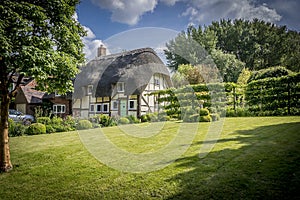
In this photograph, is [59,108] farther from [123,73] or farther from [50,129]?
[50,129]

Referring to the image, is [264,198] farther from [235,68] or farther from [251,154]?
[235,68]

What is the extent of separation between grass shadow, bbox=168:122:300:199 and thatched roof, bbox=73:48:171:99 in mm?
16223

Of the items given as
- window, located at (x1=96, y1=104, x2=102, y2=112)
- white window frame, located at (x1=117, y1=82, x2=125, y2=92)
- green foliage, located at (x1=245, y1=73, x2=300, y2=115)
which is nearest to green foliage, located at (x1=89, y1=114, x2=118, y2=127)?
white window frame, located at (x1=117, y1=82, x2=125, y2=92)

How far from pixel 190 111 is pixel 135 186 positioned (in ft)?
30.3

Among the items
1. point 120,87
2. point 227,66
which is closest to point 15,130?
point 120,87

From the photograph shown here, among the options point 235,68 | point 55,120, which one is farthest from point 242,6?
point 235,68

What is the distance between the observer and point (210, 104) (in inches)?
565

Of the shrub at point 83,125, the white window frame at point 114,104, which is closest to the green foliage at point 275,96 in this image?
the shrub at point 83,125

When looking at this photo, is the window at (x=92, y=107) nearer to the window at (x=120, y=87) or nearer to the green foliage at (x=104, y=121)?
the window at (x=120, y=87)

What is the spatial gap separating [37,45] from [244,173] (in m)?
4.69

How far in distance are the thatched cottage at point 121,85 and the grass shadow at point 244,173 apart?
638 inches

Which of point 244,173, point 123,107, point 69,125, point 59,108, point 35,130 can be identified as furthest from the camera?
point 59,108

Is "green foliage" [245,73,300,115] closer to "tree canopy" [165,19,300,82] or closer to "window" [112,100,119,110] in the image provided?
"window" [112,100,119,110]

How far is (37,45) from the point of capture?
163 inches
